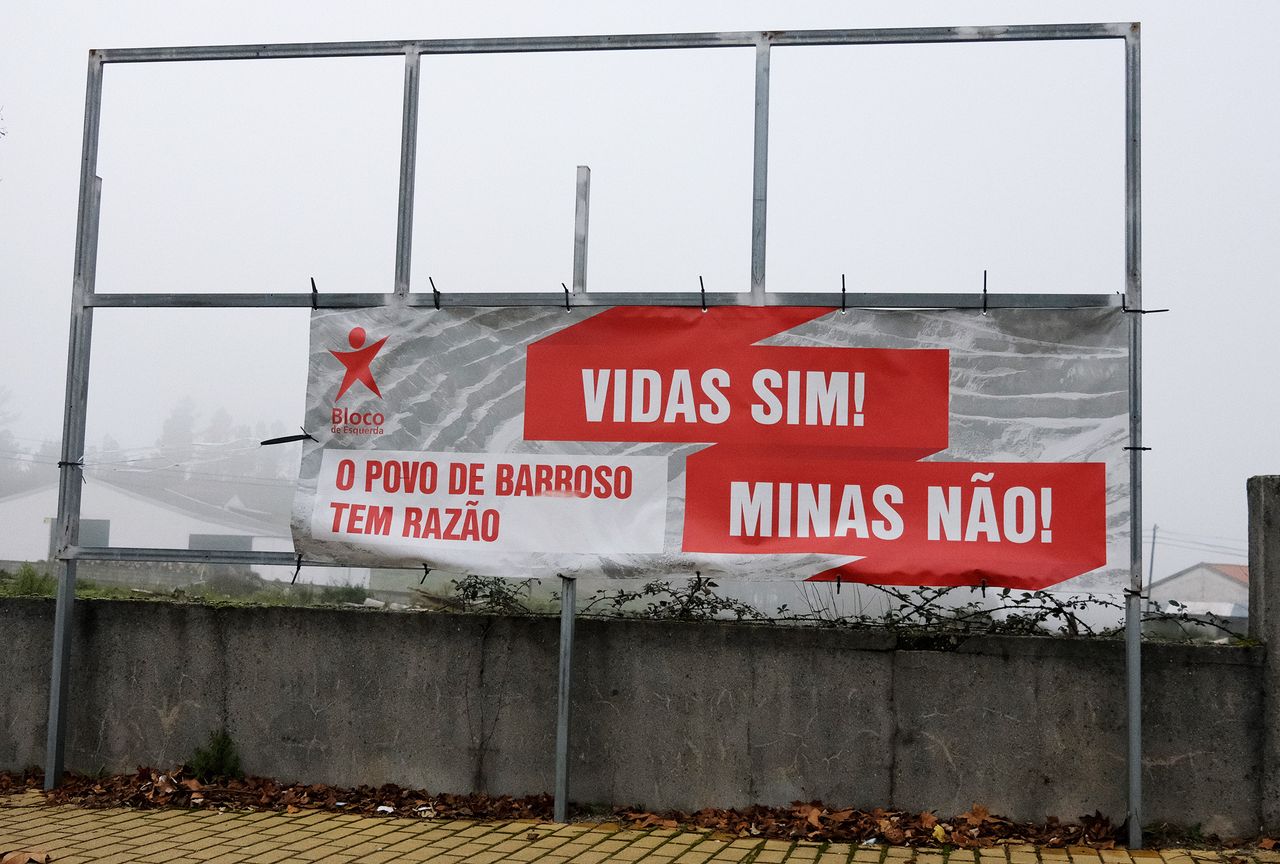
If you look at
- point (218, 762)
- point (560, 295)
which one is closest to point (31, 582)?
point (218, 762)

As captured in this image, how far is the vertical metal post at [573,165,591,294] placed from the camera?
6.56m

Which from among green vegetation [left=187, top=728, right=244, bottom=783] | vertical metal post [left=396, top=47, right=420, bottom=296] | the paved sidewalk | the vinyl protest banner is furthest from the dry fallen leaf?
vertical metal post [left=396, top=47, right=420, bottom=296]

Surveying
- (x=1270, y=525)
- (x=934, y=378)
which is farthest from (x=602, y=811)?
(x=1270, y=525)

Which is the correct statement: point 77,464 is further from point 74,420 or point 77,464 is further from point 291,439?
point 291,439

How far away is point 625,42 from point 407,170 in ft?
4.62

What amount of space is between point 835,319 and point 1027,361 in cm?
98

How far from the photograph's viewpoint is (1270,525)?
5863 mm

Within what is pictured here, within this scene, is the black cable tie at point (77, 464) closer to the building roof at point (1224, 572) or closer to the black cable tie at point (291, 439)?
the black cable tie at point (291, 439)

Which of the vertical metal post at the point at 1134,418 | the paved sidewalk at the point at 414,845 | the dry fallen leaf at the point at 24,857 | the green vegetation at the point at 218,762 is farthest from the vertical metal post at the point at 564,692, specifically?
the vertical metal post at the point at 1134,418

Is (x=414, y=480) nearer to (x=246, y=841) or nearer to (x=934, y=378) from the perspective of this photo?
(x=246, y=841)

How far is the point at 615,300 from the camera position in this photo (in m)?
6.48

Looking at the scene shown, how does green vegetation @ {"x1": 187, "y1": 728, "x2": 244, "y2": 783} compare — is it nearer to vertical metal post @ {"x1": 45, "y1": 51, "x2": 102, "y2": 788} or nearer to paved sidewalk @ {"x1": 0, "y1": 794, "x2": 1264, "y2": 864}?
paved sidewalk @ {"x1": 0, "y1": 794, "x2": 1264, "y2": 864}

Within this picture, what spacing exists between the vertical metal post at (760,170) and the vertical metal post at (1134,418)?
1.81 meters

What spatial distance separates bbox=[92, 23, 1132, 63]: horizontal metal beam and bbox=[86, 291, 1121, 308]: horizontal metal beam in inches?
54.1
